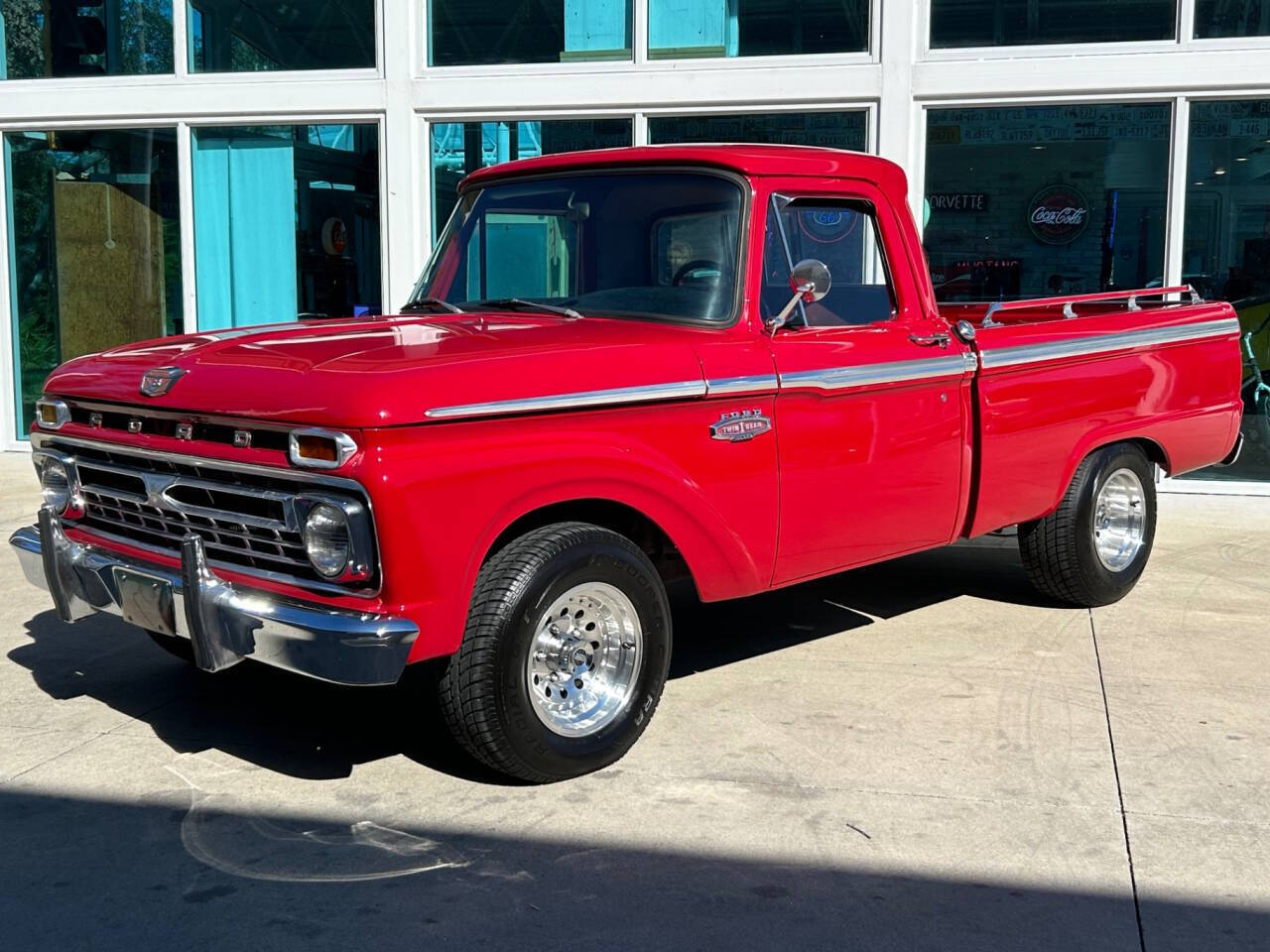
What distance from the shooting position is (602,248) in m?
4.85

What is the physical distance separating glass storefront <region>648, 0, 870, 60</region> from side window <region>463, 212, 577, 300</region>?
5.21 m

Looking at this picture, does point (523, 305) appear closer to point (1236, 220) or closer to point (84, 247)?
point (1236, 220)

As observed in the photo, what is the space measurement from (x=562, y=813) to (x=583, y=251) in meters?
2.07

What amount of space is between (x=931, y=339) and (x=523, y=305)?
1.58 meters

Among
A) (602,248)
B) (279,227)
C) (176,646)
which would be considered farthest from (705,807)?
(279,227)

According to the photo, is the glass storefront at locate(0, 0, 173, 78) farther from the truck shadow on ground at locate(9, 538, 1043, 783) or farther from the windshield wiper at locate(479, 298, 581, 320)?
the windshield wiper at locate(479, 298, 581, 320)

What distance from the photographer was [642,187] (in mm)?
4816

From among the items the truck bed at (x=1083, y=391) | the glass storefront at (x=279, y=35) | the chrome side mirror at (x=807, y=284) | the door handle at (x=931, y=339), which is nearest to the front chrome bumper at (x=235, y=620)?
the chrome side mirror at (x=807, y=284)

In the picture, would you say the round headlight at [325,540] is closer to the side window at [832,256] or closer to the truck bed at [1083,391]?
the side window at [832,256]

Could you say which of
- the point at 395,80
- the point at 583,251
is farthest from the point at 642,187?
the point at 395,80

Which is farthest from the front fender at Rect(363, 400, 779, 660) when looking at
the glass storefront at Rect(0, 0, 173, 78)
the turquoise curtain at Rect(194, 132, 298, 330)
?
the glass storefront at Rect(0, 0, 173, 78)

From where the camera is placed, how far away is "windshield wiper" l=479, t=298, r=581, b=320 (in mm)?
4695

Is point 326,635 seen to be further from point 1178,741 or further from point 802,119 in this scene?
point 802,119

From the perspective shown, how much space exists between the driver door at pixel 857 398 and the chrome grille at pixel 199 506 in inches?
67.2
